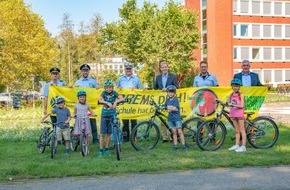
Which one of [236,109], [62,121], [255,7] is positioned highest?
[255,7]

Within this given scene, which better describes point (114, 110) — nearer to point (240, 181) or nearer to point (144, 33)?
point (240, 181)

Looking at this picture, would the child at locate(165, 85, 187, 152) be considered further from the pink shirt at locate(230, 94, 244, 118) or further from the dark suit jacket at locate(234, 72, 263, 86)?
the dark suit jacket at locate(234, 72, 263, 86)

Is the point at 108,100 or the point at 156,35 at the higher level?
the point at 156,35

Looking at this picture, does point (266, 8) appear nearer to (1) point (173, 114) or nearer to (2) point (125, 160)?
(1) point (173, 114)

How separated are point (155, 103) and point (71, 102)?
2327mm

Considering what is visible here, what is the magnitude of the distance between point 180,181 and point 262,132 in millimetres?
4174

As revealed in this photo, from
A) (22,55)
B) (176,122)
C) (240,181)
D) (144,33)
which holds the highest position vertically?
(144,33)

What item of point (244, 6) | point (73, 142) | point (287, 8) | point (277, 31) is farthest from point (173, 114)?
point (287, 8)

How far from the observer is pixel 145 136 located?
35.0ft

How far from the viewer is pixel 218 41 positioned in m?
61.8

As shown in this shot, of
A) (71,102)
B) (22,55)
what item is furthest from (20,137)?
(22,55)

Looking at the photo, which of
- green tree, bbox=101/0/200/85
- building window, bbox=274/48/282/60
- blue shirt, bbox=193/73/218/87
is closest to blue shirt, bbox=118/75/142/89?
blue shirt, bbox=193/73/218/87

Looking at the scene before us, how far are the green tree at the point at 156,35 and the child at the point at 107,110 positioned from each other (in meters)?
40.3

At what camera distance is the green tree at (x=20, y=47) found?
35438 millimetres
